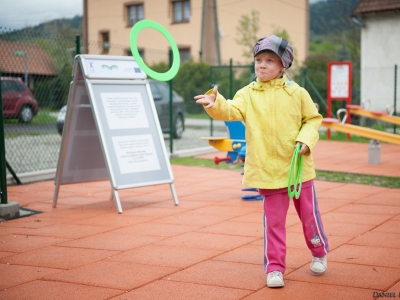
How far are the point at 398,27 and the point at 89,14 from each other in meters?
24.2

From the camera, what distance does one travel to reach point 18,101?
10.0 m

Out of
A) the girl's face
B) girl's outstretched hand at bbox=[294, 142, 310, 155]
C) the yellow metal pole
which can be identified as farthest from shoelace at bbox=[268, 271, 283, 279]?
the yellow metal pole

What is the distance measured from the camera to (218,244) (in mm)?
5141

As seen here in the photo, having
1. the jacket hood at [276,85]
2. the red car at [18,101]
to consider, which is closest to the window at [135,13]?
the red car at [18,101]

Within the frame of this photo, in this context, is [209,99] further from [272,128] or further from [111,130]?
[111,130]

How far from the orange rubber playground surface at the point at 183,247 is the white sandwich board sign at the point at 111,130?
1.23 ft

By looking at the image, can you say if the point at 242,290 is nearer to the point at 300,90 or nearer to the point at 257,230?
the point at 300,90

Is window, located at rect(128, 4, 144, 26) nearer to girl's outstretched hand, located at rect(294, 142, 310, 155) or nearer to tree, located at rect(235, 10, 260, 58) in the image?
tree, located at rect(235, 10, 260, 58)

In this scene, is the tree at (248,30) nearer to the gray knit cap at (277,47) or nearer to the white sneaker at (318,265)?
the gray knit cap at (277,47)

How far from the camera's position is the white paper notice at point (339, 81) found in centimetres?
1647

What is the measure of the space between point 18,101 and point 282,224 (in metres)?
7.06

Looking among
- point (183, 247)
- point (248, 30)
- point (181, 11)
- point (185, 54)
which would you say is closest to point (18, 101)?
point (183, 247)

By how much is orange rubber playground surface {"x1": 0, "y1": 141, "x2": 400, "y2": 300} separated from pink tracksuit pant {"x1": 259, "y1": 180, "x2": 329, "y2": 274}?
0.18m

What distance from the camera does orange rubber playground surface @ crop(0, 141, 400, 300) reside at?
390cm
